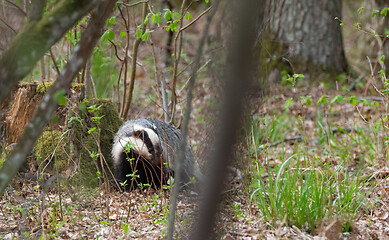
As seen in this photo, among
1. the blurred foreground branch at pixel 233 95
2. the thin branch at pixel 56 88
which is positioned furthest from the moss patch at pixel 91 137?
the blurred foreground branch at pixel 233 95

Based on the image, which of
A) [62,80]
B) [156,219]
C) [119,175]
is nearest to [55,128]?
[119,175]

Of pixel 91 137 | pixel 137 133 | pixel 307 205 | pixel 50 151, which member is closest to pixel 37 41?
pixel 307 205

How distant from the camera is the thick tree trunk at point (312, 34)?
26.3ft

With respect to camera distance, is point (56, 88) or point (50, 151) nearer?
point (56, 88)

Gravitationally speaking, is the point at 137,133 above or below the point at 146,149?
above

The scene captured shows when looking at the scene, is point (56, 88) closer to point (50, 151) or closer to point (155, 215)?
point (155, 215)

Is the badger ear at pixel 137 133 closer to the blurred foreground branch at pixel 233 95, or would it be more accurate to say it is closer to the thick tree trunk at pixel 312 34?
the blurred foreground branch at pixel 233 95

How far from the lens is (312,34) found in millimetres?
8078

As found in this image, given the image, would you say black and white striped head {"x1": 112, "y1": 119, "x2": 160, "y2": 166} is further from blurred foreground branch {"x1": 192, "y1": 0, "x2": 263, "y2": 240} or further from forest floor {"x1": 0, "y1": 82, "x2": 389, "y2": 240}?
blurred foreground branch {"x1": 192, "y1": 0, "x2": 263, "y2": 240}

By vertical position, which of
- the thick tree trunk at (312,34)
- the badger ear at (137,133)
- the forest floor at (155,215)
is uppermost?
the thick tree trunk at (312,34)

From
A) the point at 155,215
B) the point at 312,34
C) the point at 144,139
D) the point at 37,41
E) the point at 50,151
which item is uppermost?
the point at 312,34

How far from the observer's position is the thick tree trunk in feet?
26.3

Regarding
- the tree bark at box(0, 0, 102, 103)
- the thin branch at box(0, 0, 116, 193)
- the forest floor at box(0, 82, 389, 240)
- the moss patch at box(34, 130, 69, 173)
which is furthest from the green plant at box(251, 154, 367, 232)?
the moss patch at box(34, 130, 69, 173)

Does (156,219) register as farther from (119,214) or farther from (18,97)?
(18,97)
